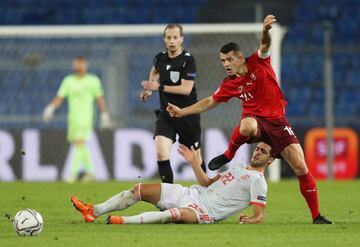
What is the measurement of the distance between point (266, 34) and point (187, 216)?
185 centimetres

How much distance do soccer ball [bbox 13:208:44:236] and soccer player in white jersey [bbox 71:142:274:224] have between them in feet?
3.16

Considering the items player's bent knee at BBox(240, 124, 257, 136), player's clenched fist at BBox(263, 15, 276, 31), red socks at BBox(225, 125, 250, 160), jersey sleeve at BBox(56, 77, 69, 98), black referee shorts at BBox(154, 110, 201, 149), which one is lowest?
red socks at BBox(225, 125, 250, 160)

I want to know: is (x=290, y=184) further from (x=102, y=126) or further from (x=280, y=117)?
(x=280, y=117)

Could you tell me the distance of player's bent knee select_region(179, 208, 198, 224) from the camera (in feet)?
34.9

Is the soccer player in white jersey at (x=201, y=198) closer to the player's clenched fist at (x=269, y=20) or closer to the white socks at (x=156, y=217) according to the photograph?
the white socks at (x=156, y=217)

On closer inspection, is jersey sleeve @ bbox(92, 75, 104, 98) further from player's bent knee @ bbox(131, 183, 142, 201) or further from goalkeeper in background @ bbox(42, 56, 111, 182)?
player's bent knee @ bbox(131, 183, 142, 201)

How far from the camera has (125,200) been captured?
10734 mm

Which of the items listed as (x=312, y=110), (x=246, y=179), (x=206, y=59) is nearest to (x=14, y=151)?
(x=206, y=59)

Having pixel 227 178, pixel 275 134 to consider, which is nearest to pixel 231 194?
pixel 227 178

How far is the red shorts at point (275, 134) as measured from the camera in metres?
11.0

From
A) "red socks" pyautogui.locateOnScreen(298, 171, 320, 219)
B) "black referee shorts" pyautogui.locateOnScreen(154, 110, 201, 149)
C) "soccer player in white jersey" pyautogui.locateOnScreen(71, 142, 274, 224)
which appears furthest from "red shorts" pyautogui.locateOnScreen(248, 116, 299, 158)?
"black referee shorts" pyautogui.locateOnScreen(154, 110, 201, 149)

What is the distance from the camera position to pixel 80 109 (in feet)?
67.9

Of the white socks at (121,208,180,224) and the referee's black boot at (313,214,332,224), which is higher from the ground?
the white socks at (121,208,180,224)

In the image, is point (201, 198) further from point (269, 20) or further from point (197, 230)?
point (269, 20)
